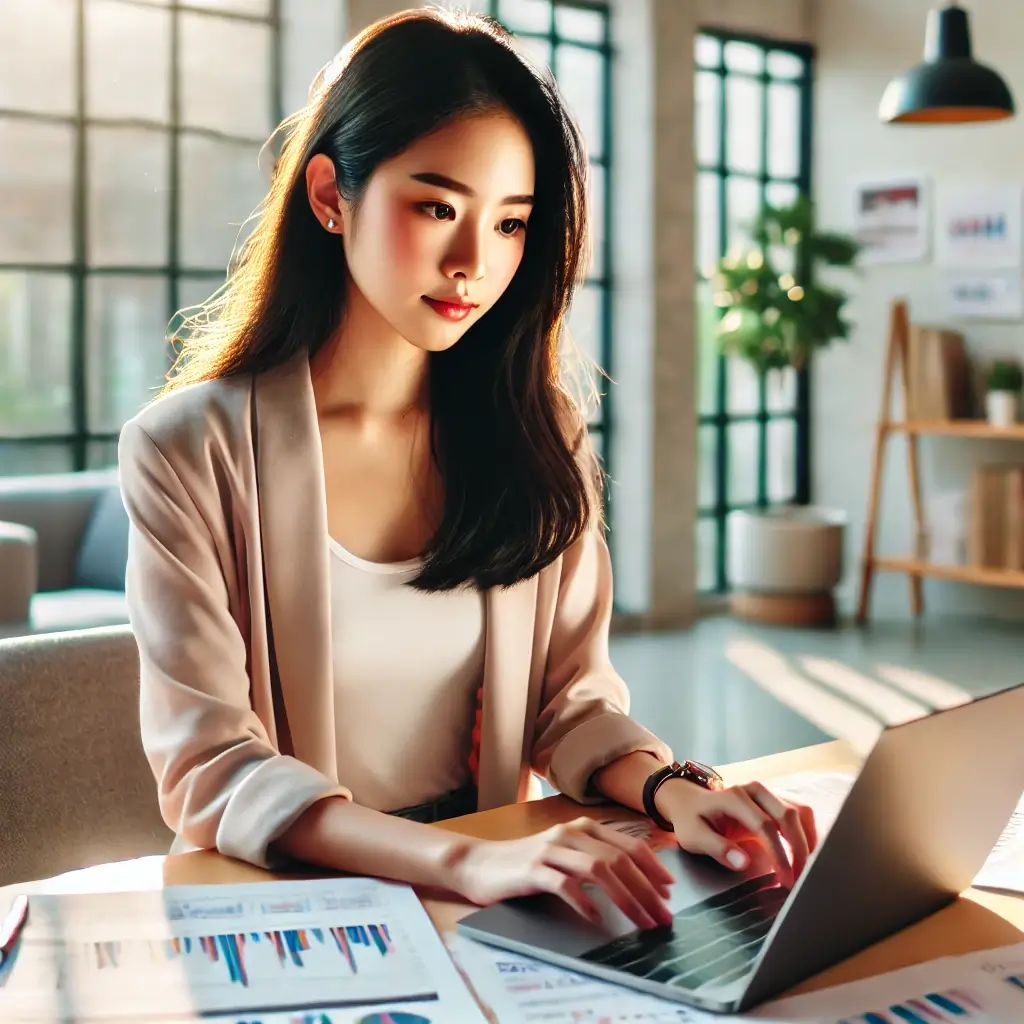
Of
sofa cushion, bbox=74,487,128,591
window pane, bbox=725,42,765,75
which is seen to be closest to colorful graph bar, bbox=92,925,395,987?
sofa cushion, bbox=74,487,128,591

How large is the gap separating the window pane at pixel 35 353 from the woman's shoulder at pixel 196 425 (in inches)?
173

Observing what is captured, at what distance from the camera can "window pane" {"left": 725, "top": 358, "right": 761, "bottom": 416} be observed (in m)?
7.21

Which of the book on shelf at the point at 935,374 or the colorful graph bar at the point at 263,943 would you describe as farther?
the book on shelf at the point at 935,374

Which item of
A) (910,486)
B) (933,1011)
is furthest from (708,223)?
(933,1011)

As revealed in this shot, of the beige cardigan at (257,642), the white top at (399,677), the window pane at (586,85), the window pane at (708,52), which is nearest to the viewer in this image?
the beige cardigan at (257,642)

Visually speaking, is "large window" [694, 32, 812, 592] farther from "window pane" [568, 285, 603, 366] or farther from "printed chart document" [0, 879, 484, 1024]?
"printed chart document" [0, 879, 484, 1024]

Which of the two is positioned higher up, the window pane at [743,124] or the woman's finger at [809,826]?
the window pane at [743,124]

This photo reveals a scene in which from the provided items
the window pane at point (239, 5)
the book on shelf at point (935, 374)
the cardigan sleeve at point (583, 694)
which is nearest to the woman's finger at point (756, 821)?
the cardigan sleeve at point (583, 694)

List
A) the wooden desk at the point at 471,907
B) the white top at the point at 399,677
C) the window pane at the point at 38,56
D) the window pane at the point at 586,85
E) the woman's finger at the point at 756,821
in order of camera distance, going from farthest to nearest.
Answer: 1. the window pane at the point at 586,85
2. the window pane at the point at 38,56
3. the white top at the point at 399,677
4. the woman's finger at the point at 756,821
5. the wooden desk at the point at 471,907

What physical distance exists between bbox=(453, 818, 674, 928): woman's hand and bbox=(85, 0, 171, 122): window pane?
5133 millimetres

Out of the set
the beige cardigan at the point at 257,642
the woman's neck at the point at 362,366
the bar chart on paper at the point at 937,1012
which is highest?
the woman's neck at the point at 362,366

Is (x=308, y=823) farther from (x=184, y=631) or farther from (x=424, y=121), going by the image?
(x=424, y=121)

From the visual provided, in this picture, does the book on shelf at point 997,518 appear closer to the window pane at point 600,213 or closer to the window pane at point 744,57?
the window pane at point 600,213

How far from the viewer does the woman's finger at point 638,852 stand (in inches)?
40.1
